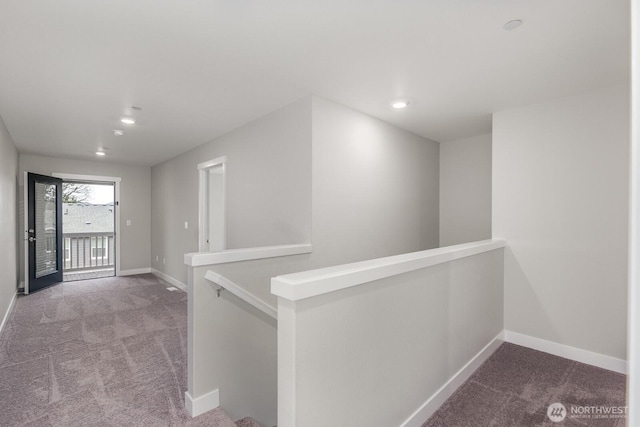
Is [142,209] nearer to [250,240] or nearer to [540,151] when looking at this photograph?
[250,240]

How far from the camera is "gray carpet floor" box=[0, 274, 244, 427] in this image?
2090 mm

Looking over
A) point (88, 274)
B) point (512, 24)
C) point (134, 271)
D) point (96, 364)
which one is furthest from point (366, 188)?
point (88, 274)

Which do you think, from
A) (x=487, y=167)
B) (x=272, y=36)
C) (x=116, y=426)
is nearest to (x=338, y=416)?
(x=116, y=426)

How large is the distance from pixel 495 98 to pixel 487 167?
→ 142 centimetres

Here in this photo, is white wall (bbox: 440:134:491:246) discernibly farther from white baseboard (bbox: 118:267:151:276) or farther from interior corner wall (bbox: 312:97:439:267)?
white baseboard (bbox: 118:267:151:276)

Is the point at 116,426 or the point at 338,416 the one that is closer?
the point at 338,416

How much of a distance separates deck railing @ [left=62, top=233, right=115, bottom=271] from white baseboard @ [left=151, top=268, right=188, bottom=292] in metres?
1.09

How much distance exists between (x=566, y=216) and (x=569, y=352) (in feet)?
4.06

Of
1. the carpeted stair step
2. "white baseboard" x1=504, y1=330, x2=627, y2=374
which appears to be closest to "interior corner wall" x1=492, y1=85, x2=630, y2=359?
"white baseboard" x1=504, y1=330, x2=627, y2=374

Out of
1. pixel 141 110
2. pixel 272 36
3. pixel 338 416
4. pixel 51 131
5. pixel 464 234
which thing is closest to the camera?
pixel 338 416

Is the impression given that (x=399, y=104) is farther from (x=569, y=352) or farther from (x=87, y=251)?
(x=87, y=251)

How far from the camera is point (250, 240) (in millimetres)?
3648

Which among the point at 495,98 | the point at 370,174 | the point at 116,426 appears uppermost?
the point at 495,98

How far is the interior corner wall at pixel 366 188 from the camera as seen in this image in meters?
3.00
